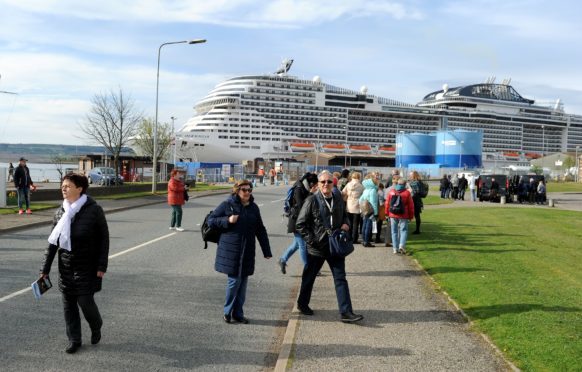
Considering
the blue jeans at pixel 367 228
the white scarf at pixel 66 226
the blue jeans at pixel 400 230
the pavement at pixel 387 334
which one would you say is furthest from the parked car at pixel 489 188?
the white scarf at pixel 66 226

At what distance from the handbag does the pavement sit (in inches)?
31.5

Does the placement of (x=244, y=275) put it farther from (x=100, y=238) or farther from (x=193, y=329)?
(x=100, y=238)

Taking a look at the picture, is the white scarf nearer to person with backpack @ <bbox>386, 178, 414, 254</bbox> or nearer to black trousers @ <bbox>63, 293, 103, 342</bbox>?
black trousers @ <bbox>63, 293, 103, 342</bbox>

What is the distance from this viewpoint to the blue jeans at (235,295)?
605 cm

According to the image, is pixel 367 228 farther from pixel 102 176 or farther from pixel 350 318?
pixel 102 176

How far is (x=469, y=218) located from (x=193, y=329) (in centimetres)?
1623

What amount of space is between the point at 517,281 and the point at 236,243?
16.4 ft

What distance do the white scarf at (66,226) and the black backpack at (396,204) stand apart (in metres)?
7.02

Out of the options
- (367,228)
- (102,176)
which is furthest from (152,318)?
(102,176)

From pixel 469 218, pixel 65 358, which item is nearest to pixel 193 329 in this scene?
pixel 65 358

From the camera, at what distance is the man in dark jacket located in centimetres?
618

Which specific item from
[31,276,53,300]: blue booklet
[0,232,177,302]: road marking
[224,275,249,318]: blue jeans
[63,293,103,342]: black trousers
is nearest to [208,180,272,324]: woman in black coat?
[224,275,249,318]: blue jeans

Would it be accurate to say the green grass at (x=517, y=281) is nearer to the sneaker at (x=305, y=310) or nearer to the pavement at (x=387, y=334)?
the pavement at (x=387, y=334)

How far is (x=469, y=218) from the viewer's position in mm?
20203
